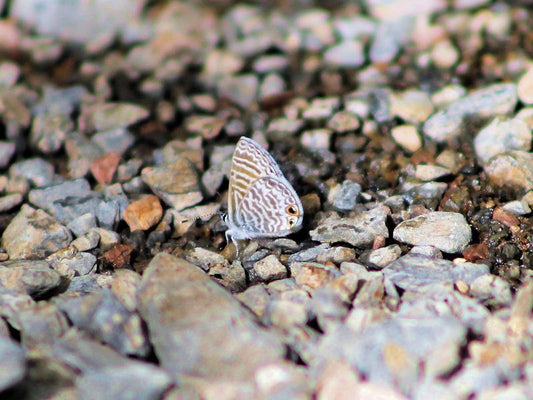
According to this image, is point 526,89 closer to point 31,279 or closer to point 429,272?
point 429,272

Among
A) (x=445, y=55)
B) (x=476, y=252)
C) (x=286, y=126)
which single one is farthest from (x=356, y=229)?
(x=445, y=55)

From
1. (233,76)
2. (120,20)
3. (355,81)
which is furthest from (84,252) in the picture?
(120,20)

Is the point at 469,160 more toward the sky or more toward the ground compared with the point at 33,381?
more toward the sky

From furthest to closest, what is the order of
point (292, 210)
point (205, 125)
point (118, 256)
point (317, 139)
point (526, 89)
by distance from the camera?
point (205, 125) → point (317, 139) → point (526, 89) → point (118, 256) → point (292, 210)

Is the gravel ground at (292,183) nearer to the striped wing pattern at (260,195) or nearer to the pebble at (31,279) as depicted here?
the pebble at (31,279)

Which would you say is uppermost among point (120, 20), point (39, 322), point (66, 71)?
point (120, 20)

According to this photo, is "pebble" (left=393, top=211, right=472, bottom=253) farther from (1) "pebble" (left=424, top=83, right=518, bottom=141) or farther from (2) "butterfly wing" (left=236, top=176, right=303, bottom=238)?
(1) "pebble" (left=424, top=83, right=518, bottom=141)

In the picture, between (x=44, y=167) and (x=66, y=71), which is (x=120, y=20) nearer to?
(x=66, y=71)
